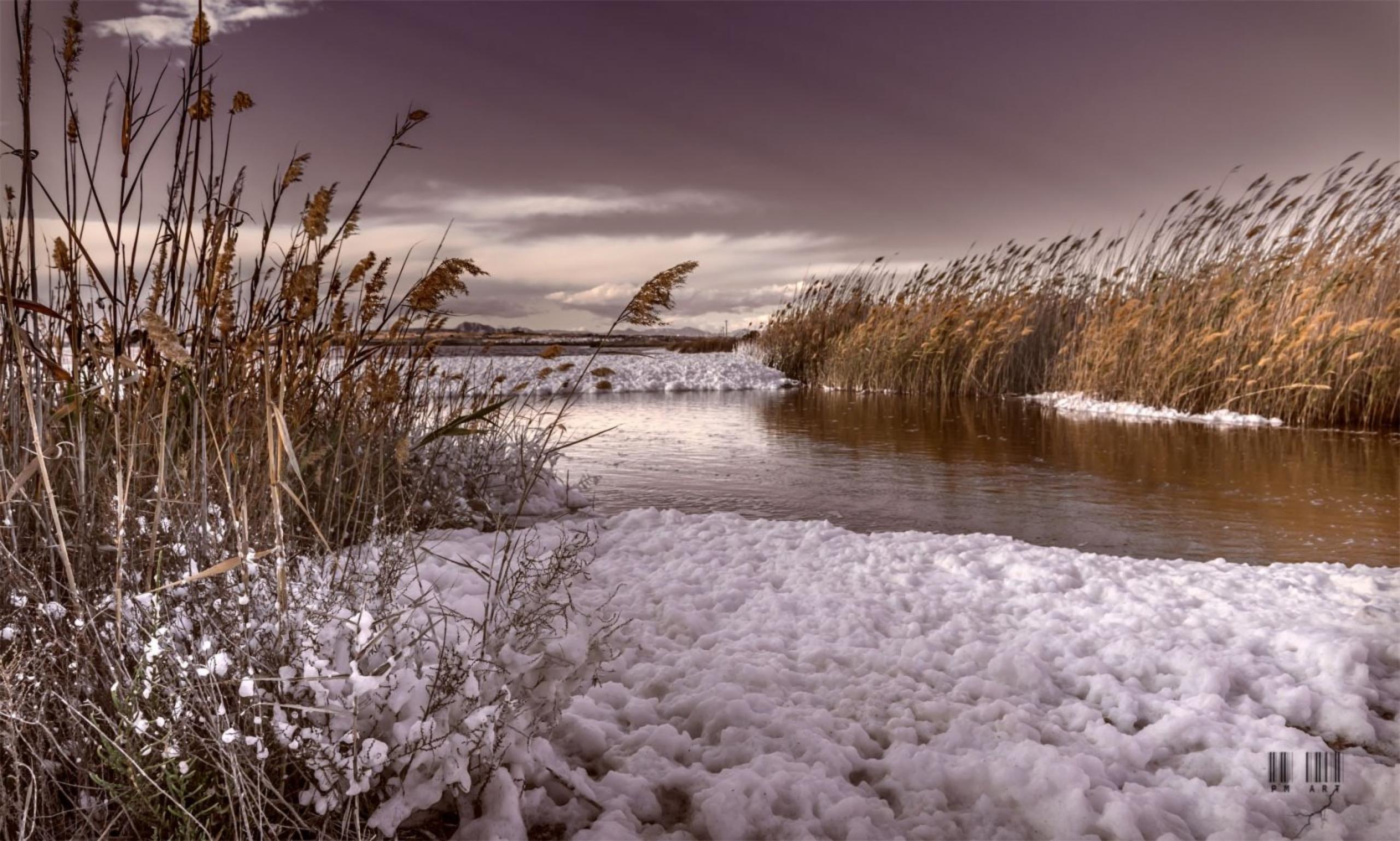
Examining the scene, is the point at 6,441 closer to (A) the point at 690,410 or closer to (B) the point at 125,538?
(B) the point at 125,538

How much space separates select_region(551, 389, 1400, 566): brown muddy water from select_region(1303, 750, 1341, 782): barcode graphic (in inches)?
77.2

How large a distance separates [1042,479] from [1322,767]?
4052 mm

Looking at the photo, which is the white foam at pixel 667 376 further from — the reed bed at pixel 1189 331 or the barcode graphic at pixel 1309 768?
the barcode graphic at pixel 1309 768

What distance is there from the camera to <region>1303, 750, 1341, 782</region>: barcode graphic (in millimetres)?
2036

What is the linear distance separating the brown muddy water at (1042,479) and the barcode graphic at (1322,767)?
196cm

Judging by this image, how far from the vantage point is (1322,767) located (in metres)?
2.08

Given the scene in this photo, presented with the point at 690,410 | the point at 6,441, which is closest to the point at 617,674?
the point at 6,441

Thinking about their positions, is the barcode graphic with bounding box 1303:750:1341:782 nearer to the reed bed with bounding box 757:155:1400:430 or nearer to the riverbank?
the riverbank

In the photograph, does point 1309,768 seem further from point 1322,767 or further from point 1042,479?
point 1042,479

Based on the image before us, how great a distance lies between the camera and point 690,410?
11.1m

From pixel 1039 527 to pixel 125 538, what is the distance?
4000 mm

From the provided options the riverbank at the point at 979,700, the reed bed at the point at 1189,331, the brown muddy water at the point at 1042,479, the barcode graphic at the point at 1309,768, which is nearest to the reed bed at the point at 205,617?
the riverbank at the point at 979,700

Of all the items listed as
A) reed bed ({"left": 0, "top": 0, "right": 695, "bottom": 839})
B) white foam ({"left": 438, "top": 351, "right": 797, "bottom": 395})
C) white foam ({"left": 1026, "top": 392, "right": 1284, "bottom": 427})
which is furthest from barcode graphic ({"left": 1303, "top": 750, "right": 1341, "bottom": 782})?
white foam ({"left": 438, "top": 351, "right": 797, "bottom": 395})

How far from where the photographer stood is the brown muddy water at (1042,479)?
4.42m
